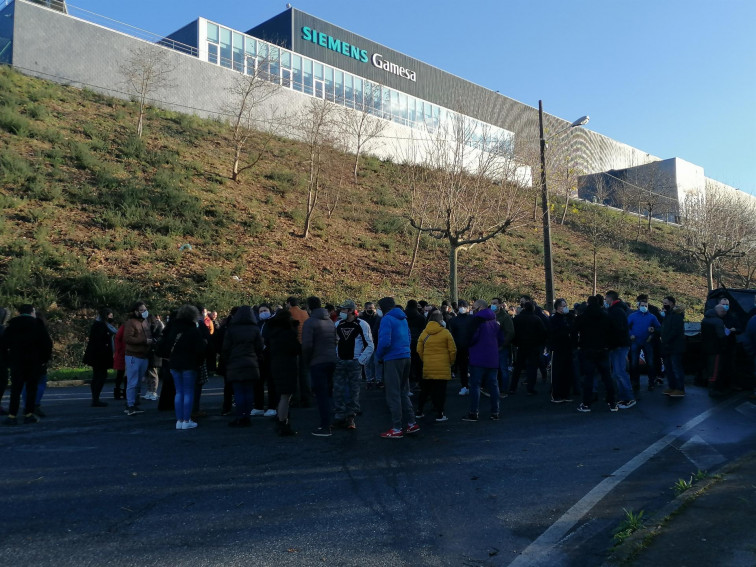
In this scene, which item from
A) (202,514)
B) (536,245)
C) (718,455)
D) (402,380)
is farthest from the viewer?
(536,245)

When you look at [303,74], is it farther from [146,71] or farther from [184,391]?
[184,391]

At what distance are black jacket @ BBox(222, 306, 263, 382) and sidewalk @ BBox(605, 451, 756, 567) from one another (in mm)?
5744

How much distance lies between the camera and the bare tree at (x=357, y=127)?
1677 inches

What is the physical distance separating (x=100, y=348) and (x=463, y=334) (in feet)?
21.8

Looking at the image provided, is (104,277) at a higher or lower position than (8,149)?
lower

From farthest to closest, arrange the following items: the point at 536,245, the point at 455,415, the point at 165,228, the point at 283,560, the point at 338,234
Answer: the point at 536,245 < the point at 338,234 < the point at 165,228 < the point at 455,415 < the point at 283,560

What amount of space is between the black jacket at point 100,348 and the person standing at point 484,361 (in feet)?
21.7

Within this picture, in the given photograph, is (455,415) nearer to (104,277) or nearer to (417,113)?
(104,277)

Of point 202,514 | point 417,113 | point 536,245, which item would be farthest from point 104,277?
point 417,113

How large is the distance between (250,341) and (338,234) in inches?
974

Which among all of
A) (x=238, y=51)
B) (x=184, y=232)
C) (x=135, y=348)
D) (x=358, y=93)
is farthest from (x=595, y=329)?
(x=358, y=93)

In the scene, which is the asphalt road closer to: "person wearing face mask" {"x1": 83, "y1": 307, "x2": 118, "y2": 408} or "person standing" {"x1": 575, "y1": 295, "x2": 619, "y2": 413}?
"person standing" {"x1": 575, "y1": 295, "x2": 619, "y2": 413}

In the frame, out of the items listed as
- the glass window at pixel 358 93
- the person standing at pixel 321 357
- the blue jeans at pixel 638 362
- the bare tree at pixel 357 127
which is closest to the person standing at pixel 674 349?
the blue jeans at pixel 638 362

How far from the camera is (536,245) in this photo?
44812 mm
